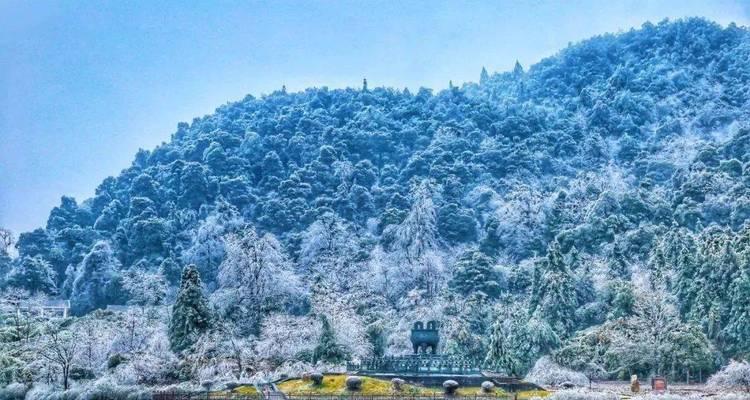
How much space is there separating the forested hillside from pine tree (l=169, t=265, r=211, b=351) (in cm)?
20

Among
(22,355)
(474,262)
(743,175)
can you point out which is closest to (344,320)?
(474,262)

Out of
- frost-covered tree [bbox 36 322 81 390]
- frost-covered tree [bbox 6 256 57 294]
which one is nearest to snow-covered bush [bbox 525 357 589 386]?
frost-covered tree [bbox 36 322 81 390]

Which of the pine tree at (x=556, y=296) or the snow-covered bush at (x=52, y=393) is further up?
the pine tree at (x=556, y=296)

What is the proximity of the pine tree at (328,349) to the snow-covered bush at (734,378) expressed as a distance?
2617 centimetres

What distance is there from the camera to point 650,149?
138 m

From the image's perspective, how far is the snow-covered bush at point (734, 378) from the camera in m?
55.0

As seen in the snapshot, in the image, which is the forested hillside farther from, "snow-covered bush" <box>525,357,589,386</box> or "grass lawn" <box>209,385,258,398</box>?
"grass lawn" <box>209,385,258,398</box>

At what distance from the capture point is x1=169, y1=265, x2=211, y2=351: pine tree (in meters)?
65.0

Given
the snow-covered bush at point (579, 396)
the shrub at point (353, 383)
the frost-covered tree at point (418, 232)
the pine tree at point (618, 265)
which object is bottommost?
the snow-covered bush at point (579, 396)

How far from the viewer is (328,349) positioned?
212 ft

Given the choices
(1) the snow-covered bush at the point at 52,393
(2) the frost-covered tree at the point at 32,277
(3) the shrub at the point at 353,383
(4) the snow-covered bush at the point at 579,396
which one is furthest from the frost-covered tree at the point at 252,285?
(4) the snow-covered bush at the point at 579,396

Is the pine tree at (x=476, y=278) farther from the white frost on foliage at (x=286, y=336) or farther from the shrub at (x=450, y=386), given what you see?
the shrub at (x=450, y=386)

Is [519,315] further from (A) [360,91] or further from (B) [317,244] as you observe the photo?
(A) [360,91]

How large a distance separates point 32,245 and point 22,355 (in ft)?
218
